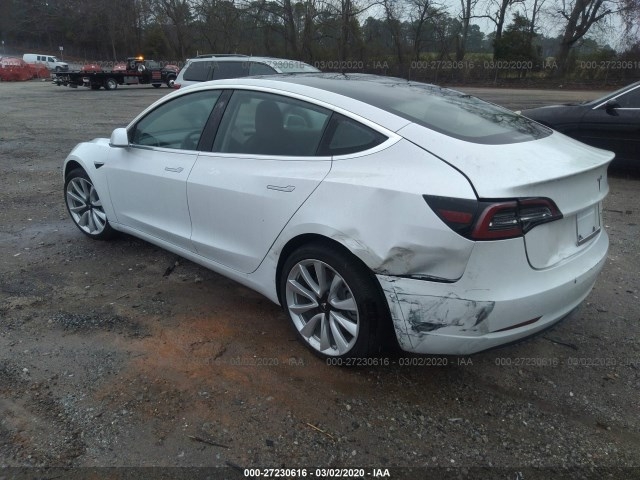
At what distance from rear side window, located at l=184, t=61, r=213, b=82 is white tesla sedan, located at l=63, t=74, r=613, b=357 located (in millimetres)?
9649

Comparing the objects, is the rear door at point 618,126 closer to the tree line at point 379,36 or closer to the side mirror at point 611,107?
the side mirror at point 611,107

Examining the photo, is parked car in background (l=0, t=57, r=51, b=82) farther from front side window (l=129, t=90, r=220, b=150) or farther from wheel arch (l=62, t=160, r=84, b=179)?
front side window (l=129, t=90, r=220, b=150)

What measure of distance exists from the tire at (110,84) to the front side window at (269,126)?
98.0ft

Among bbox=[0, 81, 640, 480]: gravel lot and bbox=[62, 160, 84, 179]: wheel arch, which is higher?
bbox=[62, 160, 84, 179]: wheel arch

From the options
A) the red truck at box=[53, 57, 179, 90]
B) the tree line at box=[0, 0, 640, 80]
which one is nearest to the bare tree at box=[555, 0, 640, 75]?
the tree line at box=[0, 0, 640, 80]

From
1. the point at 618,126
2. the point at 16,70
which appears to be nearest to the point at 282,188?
the point at 618,126

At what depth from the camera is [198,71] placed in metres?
13.0

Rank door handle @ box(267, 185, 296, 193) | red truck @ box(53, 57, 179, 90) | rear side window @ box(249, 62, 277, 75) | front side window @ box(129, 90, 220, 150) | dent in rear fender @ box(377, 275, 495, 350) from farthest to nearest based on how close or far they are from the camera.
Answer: red truck @ box(53, 57, 179, 90) < rear side window @ box(249, 62, 277, 75) < front side window @ box(129, 90, 220, 150) < door handle @ box(267, 185, 296, 193) < dent in rear fender @ box(377, 275, 495, 350)

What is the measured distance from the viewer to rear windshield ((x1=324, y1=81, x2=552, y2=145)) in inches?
109

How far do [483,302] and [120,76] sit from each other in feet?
105

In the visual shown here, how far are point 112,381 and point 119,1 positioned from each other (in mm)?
66376

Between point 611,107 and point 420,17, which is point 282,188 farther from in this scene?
point 420,17

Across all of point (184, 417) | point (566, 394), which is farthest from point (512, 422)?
point (184, 417)

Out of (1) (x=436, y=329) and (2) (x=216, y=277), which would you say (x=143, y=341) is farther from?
(1) (x=436, y=329)
